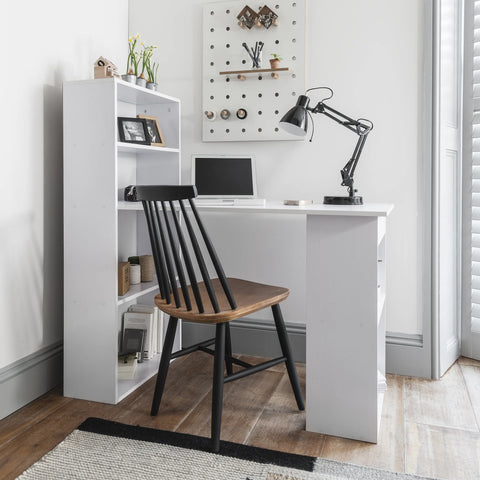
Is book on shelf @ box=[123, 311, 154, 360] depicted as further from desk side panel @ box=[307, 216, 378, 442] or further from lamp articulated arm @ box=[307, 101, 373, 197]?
lamp articulated arm @ box=[307, 101, 373, 197]

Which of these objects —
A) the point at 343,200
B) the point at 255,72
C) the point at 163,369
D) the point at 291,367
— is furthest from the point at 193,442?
the point at 255,72

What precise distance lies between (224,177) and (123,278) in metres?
0.68

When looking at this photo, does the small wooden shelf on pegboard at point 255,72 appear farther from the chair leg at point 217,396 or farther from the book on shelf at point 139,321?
the chair leg at point 217,396

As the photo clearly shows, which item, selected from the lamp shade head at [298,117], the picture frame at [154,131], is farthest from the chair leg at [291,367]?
the picture frame at [154,131]

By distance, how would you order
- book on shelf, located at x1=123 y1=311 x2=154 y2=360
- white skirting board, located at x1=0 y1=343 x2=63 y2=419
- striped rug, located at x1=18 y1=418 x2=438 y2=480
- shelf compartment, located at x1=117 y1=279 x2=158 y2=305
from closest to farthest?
1. striped rug, located at x1=18 y1=418 x2=438 y2=480
2. white skirting board, located at x1=0 y1=343 x2=63 y2=419
3. shelf compartment, located at x1=117 y1=279 x2=158 y2=305
4. book on shelf, located at x1=123 y1=311 x2=154 y2=360

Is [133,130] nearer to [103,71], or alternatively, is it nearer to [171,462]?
[103,71]

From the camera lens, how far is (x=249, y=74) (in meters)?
2.53

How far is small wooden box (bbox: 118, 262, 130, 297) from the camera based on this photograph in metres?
2.09

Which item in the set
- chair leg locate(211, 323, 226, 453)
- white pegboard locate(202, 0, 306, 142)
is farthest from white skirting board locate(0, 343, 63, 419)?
white pegboard locate(202, 0, 306, 142)

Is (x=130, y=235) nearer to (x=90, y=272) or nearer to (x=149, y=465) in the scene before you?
(x=90, y=272)

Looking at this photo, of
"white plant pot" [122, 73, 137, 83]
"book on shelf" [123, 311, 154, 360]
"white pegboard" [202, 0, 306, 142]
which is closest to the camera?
"white plant pot" [122, 73, 137, 83]

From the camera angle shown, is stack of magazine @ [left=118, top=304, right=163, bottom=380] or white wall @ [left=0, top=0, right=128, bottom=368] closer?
white wall @ [left=0, top=0, right=128, bottom=368]

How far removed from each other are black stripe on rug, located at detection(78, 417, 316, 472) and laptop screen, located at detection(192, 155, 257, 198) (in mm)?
1080

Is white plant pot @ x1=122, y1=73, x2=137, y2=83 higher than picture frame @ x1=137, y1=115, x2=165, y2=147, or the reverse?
white plant pot @ x1=122, y1=73, x2=137, y2=83
